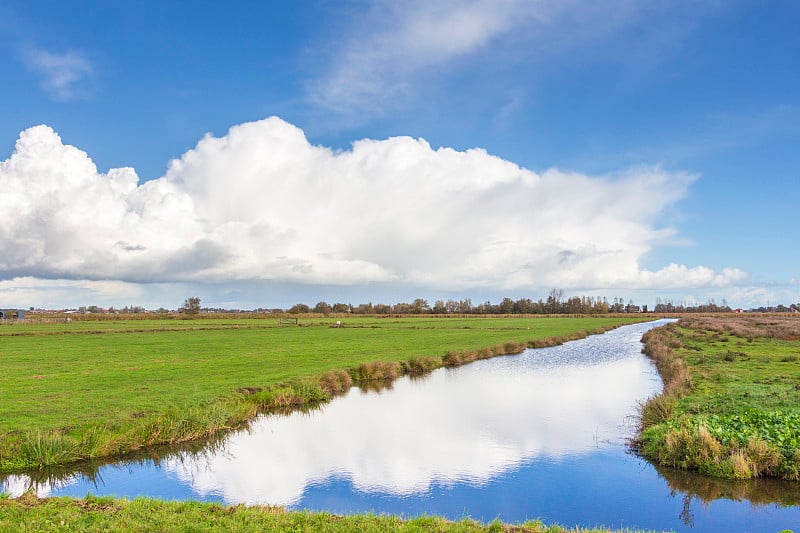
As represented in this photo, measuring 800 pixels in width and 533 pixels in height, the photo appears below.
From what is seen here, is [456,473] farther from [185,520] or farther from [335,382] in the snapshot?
[335,382]

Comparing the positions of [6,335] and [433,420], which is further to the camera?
[6,335]

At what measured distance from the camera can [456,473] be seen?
656 inches

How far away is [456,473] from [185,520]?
890cm

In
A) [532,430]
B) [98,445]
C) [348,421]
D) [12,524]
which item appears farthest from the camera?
[348,421]

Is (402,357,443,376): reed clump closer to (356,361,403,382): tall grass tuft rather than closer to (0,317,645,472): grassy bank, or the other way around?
(0,317,645,472): grassy bank

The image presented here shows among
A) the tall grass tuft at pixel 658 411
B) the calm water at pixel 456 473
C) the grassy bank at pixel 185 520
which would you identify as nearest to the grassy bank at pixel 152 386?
the calm water at pixel 456 473

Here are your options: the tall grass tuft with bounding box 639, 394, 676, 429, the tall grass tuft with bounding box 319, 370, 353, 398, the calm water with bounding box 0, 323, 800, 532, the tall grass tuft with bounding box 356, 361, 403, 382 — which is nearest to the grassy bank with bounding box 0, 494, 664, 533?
the calm water with bounding box 0, 323, 800, 532

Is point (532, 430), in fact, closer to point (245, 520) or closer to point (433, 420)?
point (433, 420)

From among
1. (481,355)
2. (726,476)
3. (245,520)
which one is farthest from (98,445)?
(481,355)

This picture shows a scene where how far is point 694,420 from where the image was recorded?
1806cm

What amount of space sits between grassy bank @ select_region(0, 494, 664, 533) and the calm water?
2628mm

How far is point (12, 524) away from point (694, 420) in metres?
19.3

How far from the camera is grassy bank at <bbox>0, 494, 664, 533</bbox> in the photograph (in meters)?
9.87

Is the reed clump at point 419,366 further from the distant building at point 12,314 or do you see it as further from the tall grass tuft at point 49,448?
the distant building at point 12,314
